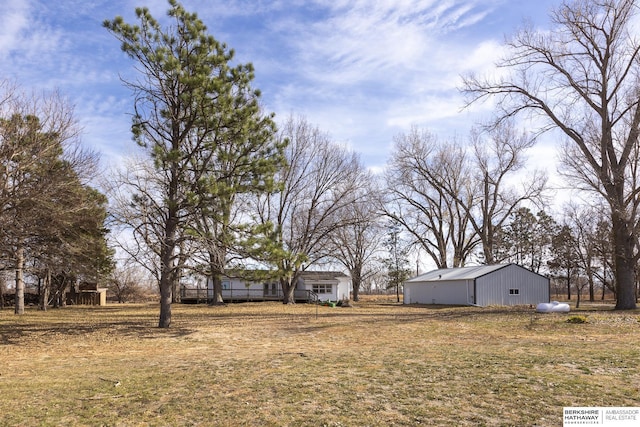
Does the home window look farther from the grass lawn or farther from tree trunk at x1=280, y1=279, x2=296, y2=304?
the grass lawn

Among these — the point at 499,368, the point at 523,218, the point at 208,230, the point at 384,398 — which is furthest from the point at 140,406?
the point at 523,218

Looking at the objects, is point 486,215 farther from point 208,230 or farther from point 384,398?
point 384,398

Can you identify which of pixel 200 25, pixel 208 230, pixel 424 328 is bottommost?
pixel 424 328

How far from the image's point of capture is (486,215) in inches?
1588

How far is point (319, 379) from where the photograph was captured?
7.38m

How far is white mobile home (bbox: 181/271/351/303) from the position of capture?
4094cm

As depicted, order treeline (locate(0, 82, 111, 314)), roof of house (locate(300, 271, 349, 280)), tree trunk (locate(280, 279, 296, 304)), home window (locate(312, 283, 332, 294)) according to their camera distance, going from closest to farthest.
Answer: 1. treeline (locate(0, 82, 111, 314))
2. tree trunk (locate(280, 279, 296, 304))
3. home window (locate(312, 283, 332, 294))
4. roof of house (locate(300, 271, 349, 280))

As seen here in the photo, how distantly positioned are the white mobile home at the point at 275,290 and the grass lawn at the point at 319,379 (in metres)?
25.0

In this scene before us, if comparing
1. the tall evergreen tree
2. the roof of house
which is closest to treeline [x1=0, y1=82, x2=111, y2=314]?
the tall evergreen tree

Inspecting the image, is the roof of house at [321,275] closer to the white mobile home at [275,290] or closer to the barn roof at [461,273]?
the white mobile home at [275,290]

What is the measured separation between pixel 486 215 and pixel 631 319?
80.5ft

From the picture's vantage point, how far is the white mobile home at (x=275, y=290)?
40938 millimetres

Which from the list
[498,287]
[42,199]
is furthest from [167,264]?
[498,287]

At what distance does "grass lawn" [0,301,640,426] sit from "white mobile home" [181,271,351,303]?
25.0 meters
